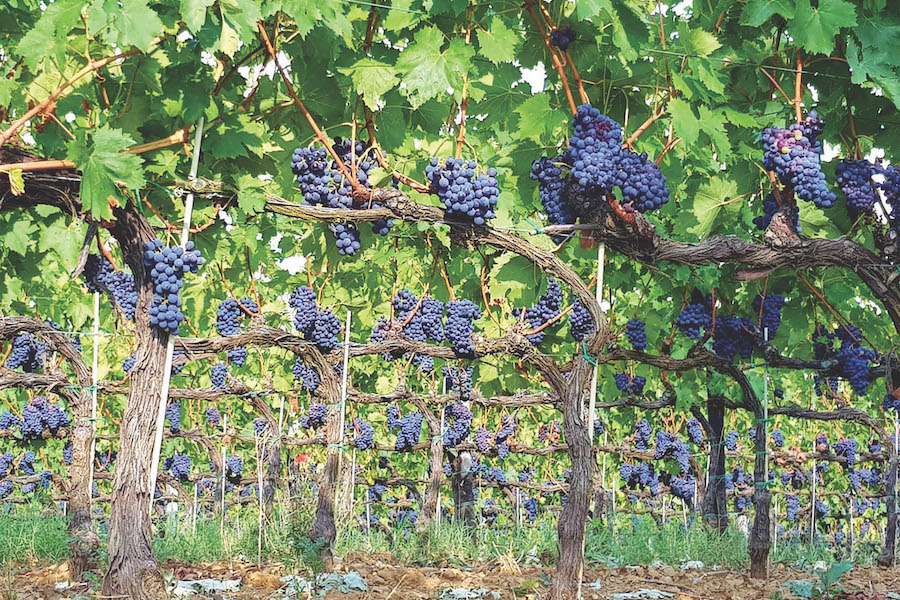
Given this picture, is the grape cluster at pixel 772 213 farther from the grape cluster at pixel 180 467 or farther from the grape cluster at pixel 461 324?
the grape cluster at pixel 180 467

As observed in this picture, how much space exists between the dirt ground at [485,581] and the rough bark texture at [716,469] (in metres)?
1.38

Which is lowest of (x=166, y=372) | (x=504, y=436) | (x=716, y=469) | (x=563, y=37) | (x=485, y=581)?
(x=485, y=581)

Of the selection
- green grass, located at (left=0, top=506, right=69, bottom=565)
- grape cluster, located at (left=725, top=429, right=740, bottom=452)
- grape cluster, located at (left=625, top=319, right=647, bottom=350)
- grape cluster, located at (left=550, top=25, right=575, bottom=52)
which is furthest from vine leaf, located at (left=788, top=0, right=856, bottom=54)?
grape cluster, located at (left=725, top=429, right=740, bottom=452)

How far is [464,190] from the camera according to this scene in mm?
5621

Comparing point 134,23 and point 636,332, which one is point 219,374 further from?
point 134,23

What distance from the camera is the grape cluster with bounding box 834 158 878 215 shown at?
243 inches

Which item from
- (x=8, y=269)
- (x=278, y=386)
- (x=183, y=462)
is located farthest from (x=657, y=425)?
(x=8, y=269)

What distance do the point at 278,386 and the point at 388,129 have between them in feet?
36.2

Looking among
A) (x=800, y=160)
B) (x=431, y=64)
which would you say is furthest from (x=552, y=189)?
(x=800, y=160)

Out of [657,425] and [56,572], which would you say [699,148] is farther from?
[657,425]

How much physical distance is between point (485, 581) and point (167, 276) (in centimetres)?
499

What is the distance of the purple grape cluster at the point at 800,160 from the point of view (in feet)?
18.8

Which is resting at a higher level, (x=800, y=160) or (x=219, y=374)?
(x=800, y=160)

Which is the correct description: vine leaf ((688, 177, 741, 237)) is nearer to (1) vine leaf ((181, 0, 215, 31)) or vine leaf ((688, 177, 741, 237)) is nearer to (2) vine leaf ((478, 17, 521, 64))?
Result: (2) vine leaf ((478, 17, 521, 64))
